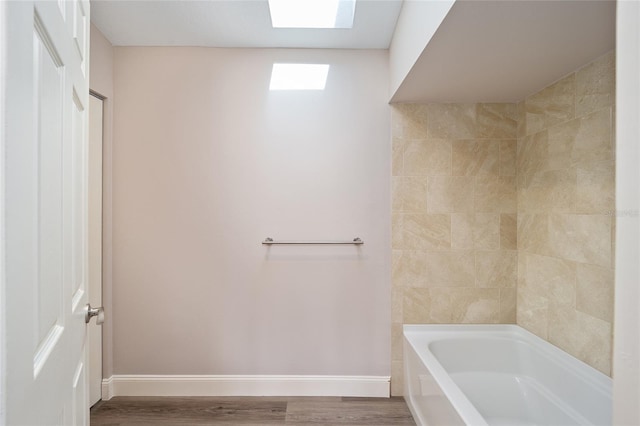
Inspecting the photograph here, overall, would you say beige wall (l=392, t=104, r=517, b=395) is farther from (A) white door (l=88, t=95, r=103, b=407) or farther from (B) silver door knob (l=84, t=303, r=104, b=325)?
(A) white door (l=88, t=95, r=103, b=407)

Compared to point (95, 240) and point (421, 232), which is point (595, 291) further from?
point (95, 240)

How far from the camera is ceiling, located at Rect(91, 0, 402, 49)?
75.3 inches

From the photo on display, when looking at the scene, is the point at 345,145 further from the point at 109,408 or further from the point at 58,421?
the point at 109,408

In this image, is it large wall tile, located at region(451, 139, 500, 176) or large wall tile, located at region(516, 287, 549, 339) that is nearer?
large wall tile, located at region(516, 287, 549, 339)

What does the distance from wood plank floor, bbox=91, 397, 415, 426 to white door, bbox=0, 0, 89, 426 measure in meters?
1.26

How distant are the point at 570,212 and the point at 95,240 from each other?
288 cm

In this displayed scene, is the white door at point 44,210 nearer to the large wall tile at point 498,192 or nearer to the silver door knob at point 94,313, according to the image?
the silver door knob at point 94,313

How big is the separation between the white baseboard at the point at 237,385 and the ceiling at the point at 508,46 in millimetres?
1966

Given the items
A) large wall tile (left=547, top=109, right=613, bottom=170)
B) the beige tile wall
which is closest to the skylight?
the beige tile wall

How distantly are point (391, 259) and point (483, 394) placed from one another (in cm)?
98

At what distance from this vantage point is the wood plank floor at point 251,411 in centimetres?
206

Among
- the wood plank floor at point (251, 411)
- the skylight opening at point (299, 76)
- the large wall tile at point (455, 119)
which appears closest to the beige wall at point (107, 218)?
the wood plank floor at point (251, 411)

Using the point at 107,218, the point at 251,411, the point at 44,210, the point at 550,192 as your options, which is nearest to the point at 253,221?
the point at 107,218

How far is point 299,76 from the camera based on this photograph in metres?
2.33
